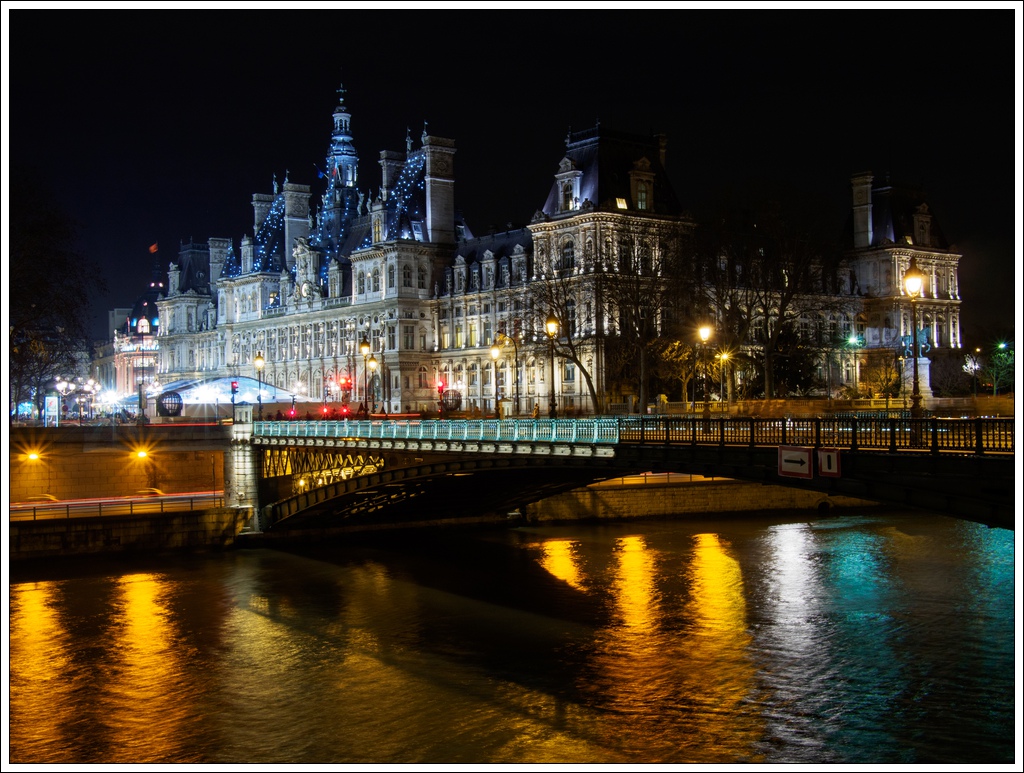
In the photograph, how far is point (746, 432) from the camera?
1143 inches

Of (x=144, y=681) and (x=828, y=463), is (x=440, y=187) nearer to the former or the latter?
(x=144, y=681)

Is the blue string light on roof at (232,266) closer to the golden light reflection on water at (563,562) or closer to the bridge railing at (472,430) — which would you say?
the bridge railing at (472,430)

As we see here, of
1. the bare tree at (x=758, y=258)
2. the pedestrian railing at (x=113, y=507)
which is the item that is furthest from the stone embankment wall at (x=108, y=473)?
the bare tree at (x=758, y=258)

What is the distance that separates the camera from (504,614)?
3681 cm

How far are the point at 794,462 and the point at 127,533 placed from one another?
104ft

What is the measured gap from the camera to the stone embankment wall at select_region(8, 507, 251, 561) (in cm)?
4634

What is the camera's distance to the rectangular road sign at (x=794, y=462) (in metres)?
25.1

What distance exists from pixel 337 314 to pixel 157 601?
230ft

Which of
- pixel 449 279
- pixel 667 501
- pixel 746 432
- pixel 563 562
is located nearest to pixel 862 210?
pixel 449 279

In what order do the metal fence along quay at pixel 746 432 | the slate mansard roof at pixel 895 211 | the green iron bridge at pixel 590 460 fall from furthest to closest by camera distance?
the slate mansard roof at pixel 895 211, the metal fence along quay at pixel 746 432, the green iron bridge at pixel 590 460

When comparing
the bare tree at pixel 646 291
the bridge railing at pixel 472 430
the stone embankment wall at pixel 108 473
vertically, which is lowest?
the stone embankment wall at pixel 108 473

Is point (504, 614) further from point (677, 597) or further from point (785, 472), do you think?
point (785, 472)

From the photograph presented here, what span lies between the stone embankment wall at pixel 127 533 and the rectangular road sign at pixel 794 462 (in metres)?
30.3

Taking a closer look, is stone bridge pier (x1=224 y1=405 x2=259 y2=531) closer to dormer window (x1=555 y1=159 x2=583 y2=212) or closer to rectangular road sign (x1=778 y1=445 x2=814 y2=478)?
dormer window (x1=555 y1=159 x2=583 y2=212)
